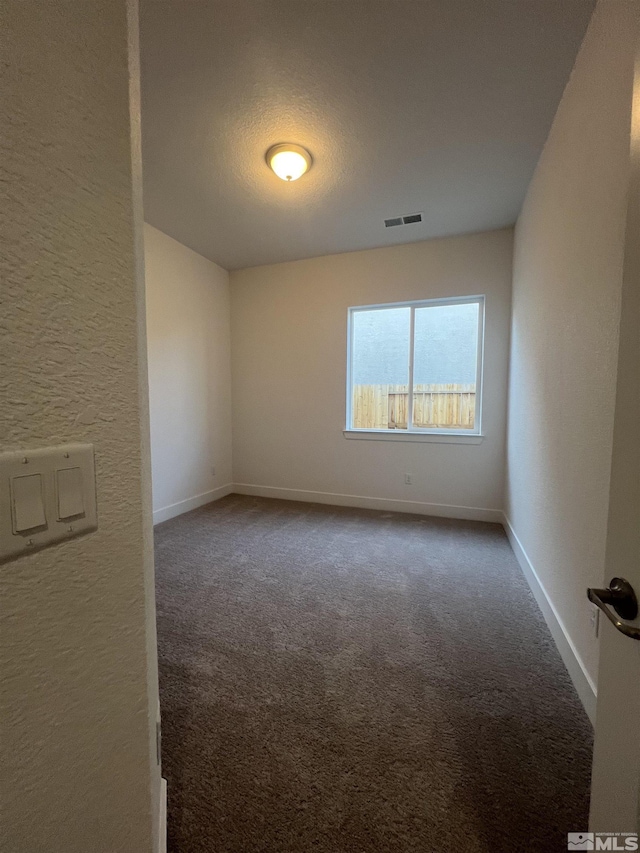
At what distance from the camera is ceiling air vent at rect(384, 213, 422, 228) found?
304 centimetres

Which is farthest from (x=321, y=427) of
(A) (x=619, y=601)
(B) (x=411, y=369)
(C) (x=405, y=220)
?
(A) (x=619, y=601)

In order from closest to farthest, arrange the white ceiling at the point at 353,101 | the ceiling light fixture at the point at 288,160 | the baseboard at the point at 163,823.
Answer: the baseboard at the point at 163,823
the white ceiling at the point at 353,101
the ceiling light fixture at the point at 288,160

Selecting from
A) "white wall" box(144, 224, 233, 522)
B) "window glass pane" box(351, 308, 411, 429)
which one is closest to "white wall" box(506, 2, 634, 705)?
"window glass pane" box(351, 308, 411, 429)

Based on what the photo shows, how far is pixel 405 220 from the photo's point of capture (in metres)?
3.11

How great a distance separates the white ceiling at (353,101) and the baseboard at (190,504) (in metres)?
2.76

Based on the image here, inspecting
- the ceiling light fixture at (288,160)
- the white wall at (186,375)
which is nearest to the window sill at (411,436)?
the white wall at (186,375)

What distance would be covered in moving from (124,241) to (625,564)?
0.99 meters

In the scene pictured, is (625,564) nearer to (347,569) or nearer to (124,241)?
(124,241)

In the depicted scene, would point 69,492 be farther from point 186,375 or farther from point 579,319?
A: point 186,375

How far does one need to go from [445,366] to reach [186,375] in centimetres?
280

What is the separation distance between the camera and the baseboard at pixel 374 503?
3518 millimetres

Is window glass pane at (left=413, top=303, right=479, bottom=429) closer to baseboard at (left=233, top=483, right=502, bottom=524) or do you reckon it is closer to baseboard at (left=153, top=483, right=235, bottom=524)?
baseboard at (left=233, top=483, right=502, bottom=524)

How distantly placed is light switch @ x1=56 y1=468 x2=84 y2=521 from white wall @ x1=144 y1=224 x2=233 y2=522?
3.00m

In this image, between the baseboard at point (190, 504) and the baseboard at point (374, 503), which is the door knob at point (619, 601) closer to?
the baseboard at point (374, 503)
